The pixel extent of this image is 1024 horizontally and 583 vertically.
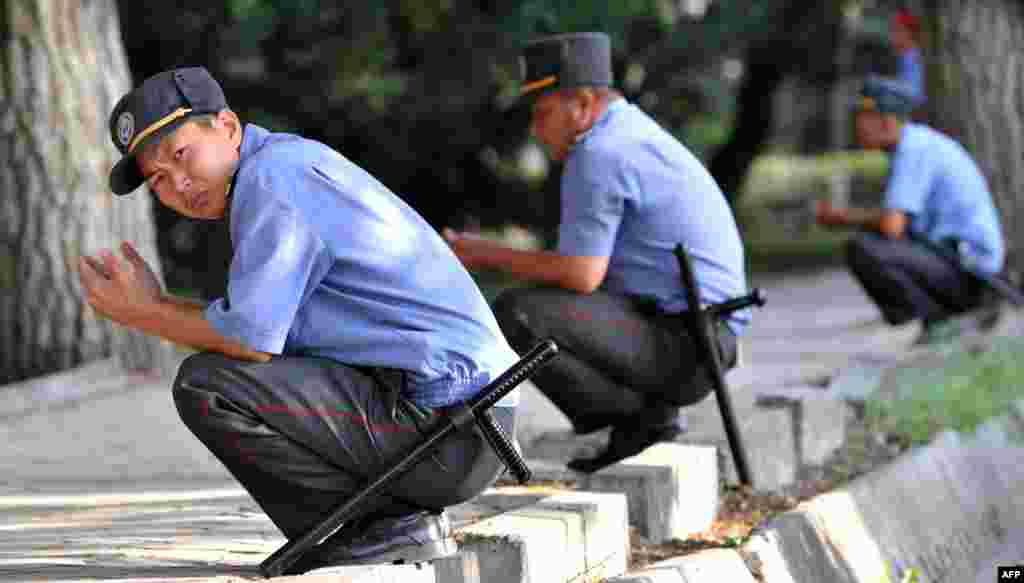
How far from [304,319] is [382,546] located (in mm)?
598

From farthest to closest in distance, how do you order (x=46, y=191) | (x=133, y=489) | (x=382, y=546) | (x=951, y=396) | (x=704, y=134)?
1. (x=704, y=134)
2. (x=46, y=191)
3. (x=951, y=396)
4. (x=133, y=489)
5. (x=382, y=546)

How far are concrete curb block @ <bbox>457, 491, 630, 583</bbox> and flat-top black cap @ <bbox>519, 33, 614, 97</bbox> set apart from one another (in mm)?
1691

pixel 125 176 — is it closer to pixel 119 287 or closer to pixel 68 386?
pixel 119 287

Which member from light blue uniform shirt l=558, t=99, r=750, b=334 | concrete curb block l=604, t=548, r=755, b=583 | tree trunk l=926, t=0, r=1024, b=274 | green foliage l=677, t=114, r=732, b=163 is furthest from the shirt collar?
green foliage l=677, t=114, r=732, b=163

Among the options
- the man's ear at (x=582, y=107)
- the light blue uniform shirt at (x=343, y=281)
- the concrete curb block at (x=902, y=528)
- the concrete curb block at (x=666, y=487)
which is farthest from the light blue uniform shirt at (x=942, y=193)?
the light blue uniform shirt at (x=343, y=281)

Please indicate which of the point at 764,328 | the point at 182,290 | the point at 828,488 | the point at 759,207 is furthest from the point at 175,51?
the point at 759,207

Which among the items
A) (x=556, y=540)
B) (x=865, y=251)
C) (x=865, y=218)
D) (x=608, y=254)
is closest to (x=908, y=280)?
(x=865, y=251)

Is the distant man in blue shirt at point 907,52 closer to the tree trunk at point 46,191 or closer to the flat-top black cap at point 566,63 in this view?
the tree trunk at point 46,191

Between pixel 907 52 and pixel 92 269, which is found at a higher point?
pixel 92 269

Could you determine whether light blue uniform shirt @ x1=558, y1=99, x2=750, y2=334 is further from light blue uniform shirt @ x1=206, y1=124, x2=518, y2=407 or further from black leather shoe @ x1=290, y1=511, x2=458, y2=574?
black leather shoe @ x1=290, y1=511, x2=458, y2=574

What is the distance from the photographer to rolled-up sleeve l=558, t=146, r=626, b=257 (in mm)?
6191

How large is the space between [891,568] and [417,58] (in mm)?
10048

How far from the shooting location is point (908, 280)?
33.2 feet

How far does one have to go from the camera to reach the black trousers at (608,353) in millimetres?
6324
